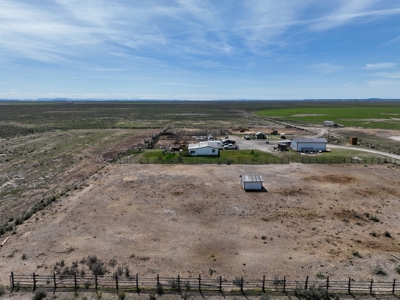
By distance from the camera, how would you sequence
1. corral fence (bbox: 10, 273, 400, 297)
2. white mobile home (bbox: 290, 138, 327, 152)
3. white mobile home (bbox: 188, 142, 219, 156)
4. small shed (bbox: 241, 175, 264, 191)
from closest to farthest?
corral fence (bbox: 10, 273, 400, 297) → small shed (bbox: 241, 175, 264, 191) → white mobile home (bbox: 188, 142, 219, 156) → white mobile home (bbox: 290, 138, 327, 152)

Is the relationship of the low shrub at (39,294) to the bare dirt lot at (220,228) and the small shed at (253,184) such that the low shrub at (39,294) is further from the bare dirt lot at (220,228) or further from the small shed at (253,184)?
the small shed at (253,184)

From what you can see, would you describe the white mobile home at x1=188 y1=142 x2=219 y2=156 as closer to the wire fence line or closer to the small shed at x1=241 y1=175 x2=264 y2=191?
the wire fence line

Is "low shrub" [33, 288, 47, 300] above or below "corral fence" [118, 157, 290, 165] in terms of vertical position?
below

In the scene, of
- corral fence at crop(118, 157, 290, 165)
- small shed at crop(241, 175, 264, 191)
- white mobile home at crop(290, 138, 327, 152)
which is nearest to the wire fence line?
corral fence at crop(118, 157, 290, 165)

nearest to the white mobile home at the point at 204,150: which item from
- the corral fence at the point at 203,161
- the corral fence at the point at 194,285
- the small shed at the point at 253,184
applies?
the corral fence at the point at 203,161

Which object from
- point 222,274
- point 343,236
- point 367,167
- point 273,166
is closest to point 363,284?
point 343,236
